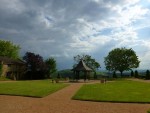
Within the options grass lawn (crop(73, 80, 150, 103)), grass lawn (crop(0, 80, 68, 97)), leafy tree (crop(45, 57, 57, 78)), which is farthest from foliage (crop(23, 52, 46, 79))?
grass lawn (crop(73, 80, 150, 103))

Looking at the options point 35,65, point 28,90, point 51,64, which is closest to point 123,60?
point 51,64

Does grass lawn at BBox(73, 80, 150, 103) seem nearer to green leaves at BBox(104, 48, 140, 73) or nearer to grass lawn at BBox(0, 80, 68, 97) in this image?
grass lawn at BBox(0, 80, 68, 97)

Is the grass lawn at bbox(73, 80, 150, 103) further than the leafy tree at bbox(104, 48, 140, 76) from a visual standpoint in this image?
No

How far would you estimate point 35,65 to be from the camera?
2911 inches

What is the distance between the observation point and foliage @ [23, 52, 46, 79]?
73.5 m

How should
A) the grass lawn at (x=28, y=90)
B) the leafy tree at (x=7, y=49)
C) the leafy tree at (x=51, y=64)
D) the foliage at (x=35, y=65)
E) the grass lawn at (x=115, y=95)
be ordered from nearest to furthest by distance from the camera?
the grass lawn at (x=115, y=95)
the grass lawn at (x=28, y=90)
the foliage at (x=35, y=65)
the leafy tree at (x=51, y=64)
the leafy tree at (x=7, y=49)

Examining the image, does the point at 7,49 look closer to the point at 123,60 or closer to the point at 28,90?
the point at 123,60

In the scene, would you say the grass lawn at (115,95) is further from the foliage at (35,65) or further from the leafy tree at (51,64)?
the leafy tree at (51,64)

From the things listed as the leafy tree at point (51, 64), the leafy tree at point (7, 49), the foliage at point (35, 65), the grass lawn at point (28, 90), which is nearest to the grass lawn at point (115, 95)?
the grass lawn at point (28, 90)

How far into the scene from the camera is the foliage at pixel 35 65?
73.5 metres

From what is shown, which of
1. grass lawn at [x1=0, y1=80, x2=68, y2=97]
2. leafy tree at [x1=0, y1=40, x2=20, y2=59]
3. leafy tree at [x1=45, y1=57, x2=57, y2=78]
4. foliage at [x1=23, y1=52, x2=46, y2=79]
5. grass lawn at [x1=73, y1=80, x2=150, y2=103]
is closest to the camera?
grass lawn at [x1=73, y1=80, x2=150, y2=103]

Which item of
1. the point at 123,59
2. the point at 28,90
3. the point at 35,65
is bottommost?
the point at 28,90

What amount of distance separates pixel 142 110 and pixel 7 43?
88359mm

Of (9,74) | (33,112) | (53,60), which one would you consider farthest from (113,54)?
(33,112)
